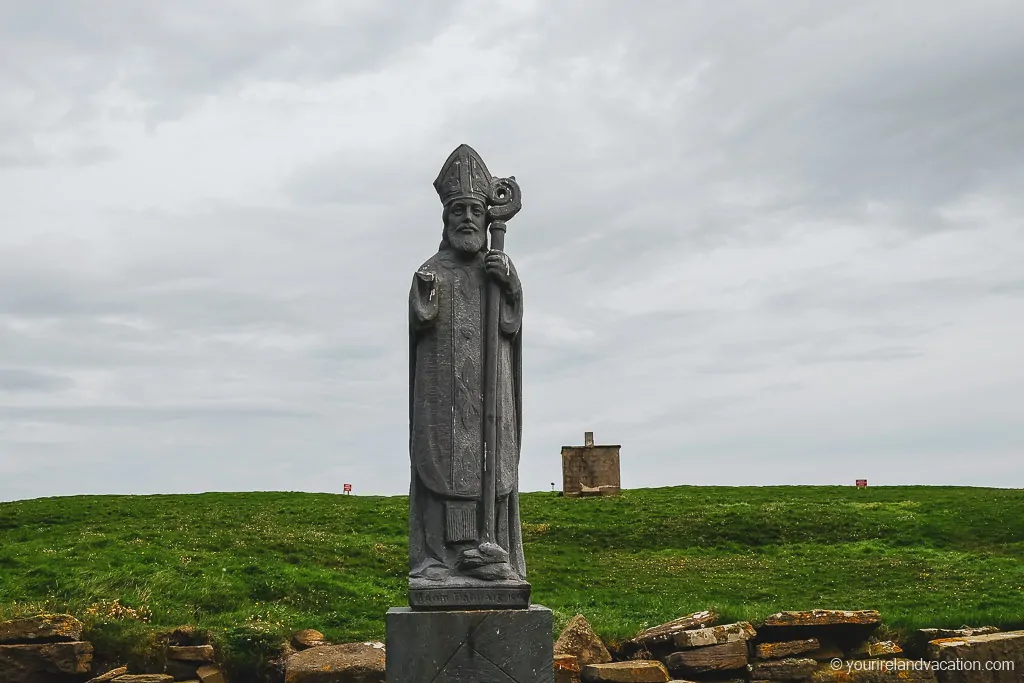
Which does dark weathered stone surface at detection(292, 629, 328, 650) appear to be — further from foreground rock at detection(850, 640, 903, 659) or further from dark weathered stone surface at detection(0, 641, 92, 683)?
foreground rock at detection(850, 640, 903, 659)

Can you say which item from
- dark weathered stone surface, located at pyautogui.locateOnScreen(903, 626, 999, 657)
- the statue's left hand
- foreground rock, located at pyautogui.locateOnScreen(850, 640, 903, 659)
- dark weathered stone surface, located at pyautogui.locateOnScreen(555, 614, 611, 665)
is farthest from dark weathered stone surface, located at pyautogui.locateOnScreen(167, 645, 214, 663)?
dark weathered stone surface, located at pyautogui.locateOnScreen(903, 626, 999, 657)

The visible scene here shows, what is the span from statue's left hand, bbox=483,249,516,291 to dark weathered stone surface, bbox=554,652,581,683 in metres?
6.22

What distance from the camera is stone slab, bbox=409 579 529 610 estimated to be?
670 centimetres

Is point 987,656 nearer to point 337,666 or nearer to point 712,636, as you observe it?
point 712,636

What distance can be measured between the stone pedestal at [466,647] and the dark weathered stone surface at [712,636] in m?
6.59

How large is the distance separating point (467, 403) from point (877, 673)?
8021 mm

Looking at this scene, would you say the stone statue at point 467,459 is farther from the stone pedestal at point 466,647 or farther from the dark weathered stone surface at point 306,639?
the dark weathered stone surface at point 306,639

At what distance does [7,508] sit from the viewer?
83.0ft

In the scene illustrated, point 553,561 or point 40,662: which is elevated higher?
point 553,561

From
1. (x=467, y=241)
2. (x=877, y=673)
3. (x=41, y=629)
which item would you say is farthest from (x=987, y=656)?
(x=41, y=629)

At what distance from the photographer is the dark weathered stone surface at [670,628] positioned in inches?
512

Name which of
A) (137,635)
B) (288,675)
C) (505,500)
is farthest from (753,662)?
(137,635)

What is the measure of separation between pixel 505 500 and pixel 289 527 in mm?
17204

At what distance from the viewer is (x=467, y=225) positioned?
7.51 metres
